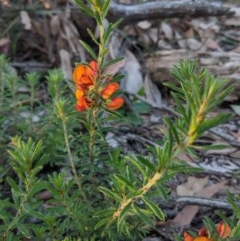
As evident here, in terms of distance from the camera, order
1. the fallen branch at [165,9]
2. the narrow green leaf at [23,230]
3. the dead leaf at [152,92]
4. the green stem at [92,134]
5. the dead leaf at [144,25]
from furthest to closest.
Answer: the dead leaf at [144,25] < the fallen branch at [165,9] < the dead leaf at [152,92] < the green stem at [92,134] < the narrow green leaf at [23,230]

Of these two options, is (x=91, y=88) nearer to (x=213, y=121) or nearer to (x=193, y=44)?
(x=213, y=121)

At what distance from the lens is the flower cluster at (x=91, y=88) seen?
5.41 feet

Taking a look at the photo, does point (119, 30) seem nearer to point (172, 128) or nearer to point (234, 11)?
point (234, 11)

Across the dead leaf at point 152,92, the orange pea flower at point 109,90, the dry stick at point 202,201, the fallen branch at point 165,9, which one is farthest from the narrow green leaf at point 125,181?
the fallen branch at point 165,9

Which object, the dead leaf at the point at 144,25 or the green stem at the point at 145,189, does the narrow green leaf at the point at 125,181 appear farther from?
the dead leaf at the point at 144,25

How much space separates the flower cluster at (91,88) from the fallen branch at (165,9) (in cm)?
193

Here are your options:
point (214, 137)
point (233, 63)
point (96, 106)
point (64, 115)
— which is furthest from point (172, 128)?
point (233, 63)

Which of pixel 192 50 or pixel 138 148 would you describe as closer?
pixel 138 148

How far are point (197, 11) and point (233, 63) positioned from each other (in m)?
0.47

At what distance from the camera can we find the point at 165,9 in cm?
356

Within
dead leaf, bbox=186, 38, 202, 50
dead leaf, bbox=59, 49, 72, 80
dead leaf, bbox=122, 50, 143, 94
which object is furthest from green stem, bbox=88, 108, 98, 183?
dead leaf, bbox=186, 38, 202, 50

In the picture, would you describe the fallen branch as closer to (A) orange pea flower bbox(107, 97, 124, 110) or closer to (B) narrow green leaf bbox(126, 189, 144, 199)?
(A) orange pea flower bbox(107, 97, 124, 110)

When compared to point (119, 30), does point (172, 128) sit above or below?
above

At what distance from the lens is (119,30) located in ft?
12.6
